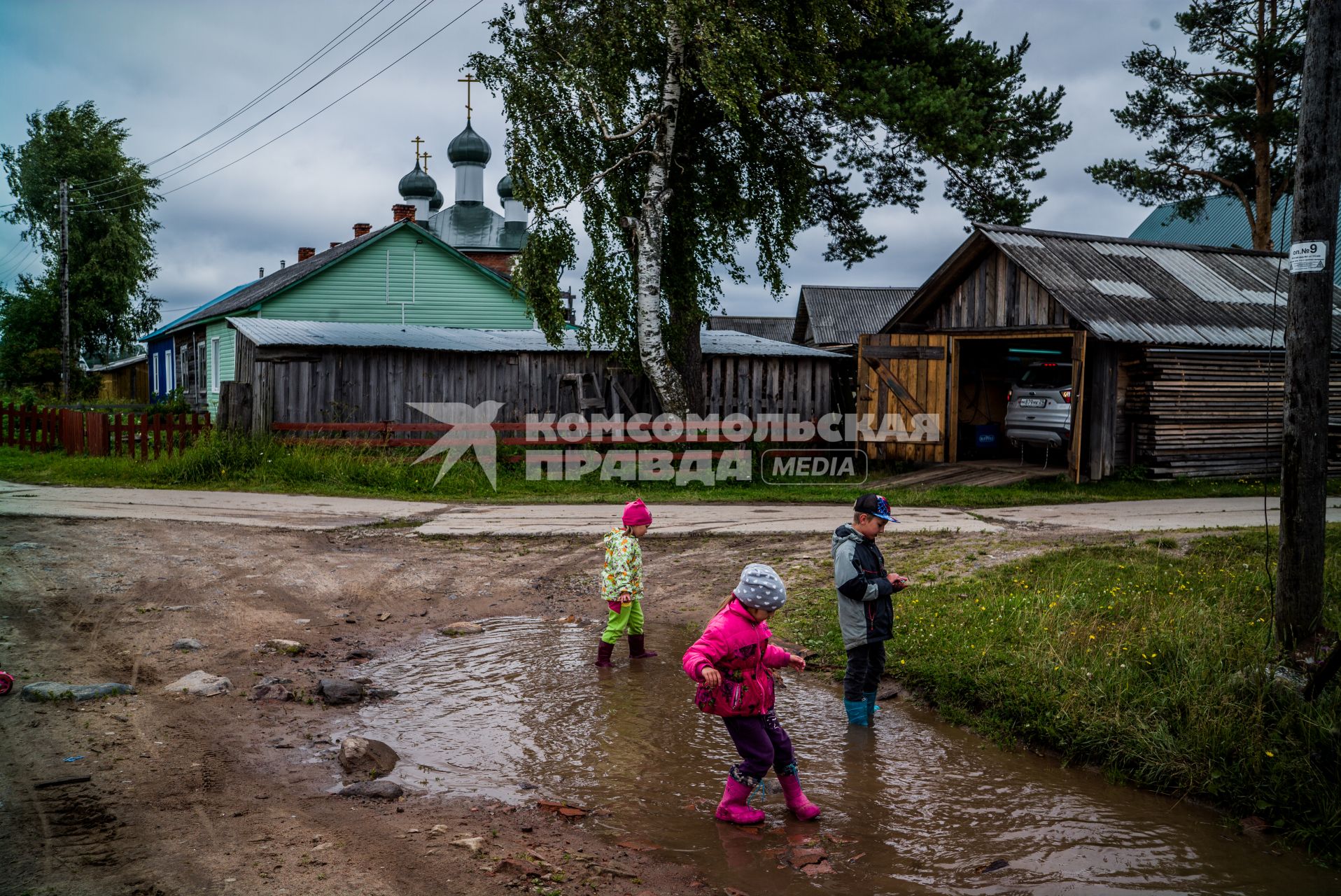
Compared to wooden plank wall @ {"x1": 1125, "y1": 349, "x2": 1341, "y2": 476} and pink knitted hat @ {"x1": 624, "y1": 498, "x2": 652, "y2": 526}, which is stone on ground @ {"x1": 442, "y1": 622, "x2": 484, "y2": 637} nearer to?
pink knitted hat @ {"x1": 624, "y1": 498, "x2": 652, "y2": 526}

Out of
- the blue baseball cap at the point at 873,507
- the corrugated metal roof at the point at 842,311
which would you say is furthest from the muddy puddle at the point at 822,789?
the corrugated metal roof at the point at 842,311

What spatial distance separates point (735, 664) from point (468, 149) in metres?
50.4

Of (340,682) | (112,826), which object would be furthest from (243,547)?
(112,826)

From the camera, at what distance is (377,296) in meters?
30.7

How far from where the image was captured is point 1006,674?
6.21 m

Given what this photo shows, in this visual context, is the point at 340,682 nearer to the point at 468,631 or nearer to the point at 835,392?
the point at 468,631

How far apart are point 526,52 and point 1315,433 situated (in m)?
14.5

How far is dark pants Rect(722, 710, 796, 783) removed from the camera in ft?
15.1

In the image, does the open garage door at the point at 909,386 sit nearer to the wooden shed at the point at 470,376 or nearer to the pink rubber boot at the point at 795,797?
the wooden shed at the point at 470,376

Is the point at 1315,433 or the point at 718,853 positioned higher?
the point at 1315,433

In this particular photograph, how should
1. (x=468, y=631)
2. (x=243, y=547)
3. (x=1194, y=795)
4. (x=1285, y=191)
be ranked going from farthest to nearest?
(x=1285, y=191), (x=243, y=547), (x=468, y=631), (x=1194, y=795)

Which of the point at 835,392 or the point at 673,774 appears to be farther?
the point at 835,392

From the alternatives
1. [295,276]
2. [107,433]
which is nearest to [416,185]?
[295,276]

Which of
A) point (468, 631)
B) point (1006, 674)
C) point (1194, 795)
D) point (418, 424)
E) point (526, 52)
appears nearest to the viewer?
point (1194, 795)
